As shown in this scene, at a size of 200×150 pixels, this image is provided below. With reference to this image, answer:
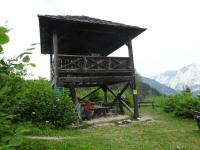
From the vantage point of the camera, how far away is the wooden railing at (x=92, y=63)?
13891 mm

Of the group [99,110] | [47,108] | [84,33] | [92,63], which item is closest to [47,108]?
[47,108]

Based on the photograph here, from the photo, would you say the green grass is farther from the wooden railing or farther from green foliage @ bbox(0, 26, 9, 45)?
green foliage @ bbox(0, 26, 9, 45)

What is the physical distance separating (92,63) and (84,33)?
2.55 metres

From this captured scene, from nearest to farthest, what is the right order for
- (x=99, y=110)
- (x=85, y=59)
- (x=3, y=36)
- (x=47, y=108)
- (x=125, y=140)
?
(x=3, y=36) → (x=125, y=140) → (x=47, y=108) → (x=85, y=59) → (x=99, y=110)

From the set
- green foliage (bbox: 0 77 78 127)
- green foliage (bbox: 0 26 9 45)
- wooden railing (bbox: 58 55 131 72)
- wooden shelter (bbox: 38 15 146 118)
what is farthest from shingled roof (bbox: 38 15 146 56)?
green foliage (bbox: 0 26 9 45)

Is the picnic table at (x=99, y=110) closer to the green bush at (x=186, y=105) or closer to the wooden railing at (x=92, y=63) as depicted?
the wooden railing at (x=92, y=63)

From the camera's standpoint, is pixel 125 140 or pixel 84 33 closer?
pixel 125 140

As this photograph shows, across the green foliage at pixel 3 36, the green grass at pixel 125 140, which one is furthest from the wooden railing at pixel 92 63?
the green foliage at pixel 3 36

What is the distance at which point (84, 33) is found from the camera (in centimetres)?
1617

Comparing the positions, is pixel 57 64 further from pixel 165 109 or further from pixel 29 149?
pixel 165 109

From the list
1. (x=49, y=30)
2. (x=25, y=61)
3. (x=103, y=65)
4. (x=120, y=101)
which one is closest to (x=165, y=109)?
(x=120, y=101)

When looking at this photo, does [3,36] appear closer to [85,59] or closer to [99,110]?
[85,59]

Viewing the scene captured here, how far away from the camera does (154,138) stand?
9891 millimetres

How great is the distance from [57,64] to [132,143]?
6.09 metres
